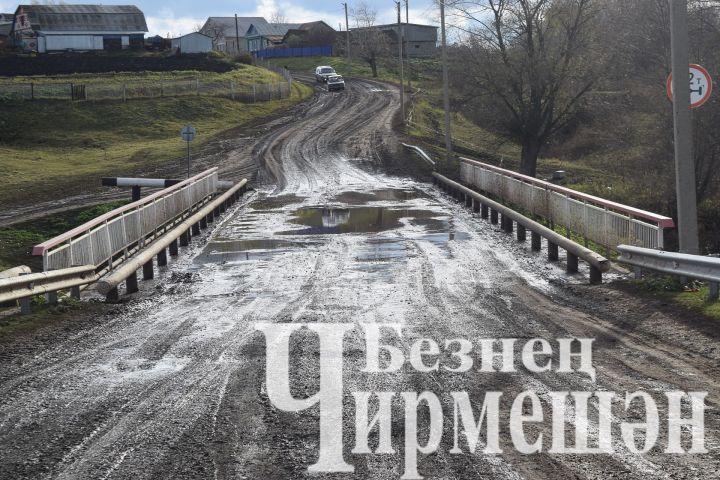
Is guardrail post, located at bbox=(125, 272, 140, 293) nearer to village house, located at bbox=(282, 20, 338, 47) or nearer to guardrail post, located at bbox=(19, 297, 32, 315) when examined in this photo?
guardrail post, located at bbox=(19, 297, 32, 315)

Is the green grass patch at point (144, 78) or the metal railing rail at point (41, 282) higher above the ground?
the green grass patch at point (144, 78)

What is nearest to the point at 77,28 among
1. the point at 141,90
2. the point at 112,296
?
the point at 141,90

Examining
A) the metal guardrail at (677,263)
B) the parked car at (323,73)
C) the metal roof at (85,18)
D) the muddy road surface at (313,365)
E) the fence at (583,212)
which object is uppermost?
the metal roof at (85,18)

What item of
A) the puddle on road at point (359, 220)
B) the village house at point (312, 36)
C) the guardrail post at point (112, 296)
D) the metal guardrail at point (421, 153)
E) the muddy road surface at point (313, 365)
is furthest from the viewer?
the village house at point (312, 36)

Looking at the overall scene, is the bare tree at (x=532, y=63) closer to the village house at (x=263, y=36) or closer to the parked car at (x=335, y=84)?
the parked car at (x=335, y=84)

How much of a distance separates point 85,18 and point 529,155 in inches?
2568

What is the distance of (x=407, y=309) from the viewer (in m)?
12.8

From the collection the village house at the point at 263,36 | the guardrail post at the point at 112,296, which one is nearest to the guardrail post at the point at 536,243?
the guardrail post at the point at 112,296

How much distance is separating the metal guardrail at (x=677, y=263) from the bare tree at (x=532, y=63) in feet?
112

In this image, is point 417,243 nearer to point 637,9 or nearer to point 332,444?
point 332,444

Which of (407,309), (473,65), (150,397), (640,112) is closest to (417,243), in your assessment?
(407,309)

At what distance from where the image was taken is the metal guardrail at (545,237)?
1460cm

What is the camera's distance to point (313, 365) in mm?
9414

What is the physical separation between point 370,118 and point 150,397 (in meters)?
60.8
